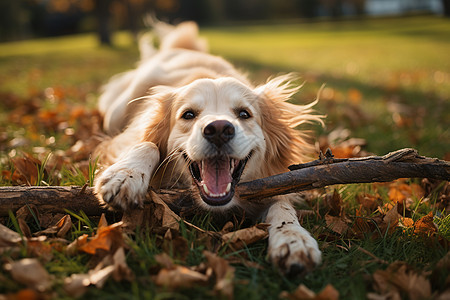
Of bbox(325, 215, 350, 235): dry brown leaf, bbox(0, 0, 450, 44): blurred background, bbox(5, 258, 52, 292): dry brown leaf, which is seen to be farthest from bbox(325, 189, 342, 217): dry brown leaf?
bbox(0, 0, 450, 44): blurred background

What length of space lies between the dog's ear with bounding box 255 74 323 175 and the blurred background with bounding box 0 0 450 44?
28450 mm

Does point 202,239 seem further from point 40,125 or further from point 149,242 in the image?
point 40,125

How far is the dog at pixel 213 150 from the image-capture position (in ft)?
7.68

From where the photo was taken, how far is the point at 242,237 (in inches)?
90.3

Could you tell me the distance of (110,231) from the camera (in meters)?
2.11

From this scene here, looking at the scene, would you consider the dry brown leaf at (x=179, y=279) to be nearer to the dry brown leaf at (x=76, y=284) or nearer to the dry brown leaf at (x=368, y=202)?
the dry brown leaf at (x=76, y=284)

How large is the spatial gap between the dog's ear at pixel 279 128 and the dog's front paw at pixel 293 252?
1.14m

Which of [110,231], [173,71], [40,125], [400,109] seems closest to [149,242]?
[110,231]

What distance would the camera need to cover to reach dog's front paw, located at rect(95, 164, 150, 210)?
2322 mm

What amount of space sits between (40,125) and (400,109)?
579 cm

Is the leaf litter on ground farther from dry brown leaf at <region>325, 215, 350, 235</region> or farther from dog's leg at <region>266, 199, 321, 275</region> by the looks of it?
dog's leg at <region>266, 199, 321, 275</region>

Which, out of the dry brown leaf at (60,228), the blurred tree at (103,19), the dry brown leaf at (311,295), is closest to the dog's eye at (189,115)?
the dry brown leaf at (60,228)

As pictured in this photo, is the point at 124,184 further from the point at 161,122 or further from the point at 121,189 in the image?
the point at 161,122

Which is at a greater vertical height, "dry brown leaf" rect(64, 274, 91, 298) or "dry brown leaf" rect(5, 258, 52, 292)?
"dry brown leaf" rect(5, 258, 52, 292)
